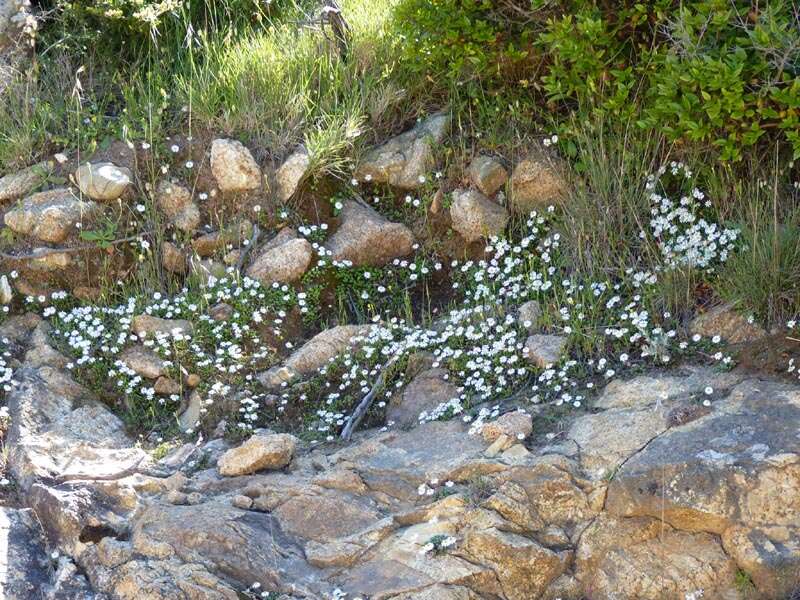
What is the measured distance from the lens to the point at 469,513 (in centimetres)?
410

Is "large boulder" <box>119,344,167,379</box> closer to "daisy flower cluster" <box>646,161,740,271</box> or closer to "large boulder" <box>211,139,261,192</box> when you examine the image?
"large boulder" <box>211,139,261,192</box>

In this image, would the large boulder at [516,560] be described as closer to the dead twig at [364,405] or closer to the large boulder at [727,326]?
the dead twig at [364,405]

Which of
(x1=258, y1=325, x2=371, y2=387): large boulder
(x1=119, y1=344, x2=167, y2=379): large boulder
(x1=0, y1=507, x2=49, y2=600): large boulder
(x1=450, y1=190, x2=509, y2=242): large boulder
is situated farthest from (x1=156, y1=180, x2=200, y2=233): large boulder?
(x1=0, y1=507, x2=49, y2=600): large boulder

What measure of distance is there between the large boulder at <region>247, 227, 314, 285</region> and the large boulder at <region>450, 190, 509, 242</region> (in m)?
0.87

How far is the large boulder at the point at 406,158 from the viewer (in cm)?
619

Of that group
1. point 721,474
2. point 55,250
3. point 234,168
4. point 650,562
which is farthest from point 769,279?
point 55,250

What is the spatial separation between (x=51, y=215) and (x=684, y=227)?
3.51 m

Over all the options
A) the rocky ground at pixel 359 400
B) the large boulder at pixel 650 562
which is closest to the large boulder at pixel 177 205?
the rocky ground at pixel 359 400

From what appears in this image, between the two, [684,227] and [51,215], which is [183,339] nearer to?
[51,215]

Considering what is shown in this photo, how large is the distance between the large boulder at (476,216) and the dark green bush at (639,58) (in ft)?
2.19

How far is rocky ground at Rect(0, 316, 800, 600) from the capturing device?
3938mm

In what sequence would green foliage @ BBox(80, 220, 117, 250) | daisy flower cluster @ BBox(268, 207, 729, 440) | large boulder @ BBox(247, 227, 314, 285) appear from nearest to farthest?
daisy flower cluster @ BBox(268, 207, 729, 440)
large boulder @ BBox(247, 227, 314, 285)
green foliage @ BBox(80, 220, 117, 250)

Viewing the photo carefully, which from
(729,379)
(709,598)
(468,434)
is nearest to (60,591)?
(468,434)

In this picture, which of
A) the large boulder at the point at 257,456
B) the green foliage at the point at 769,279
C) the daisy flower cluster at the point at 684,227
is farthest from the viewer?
the daisy flower cluster at the point at 684,227
